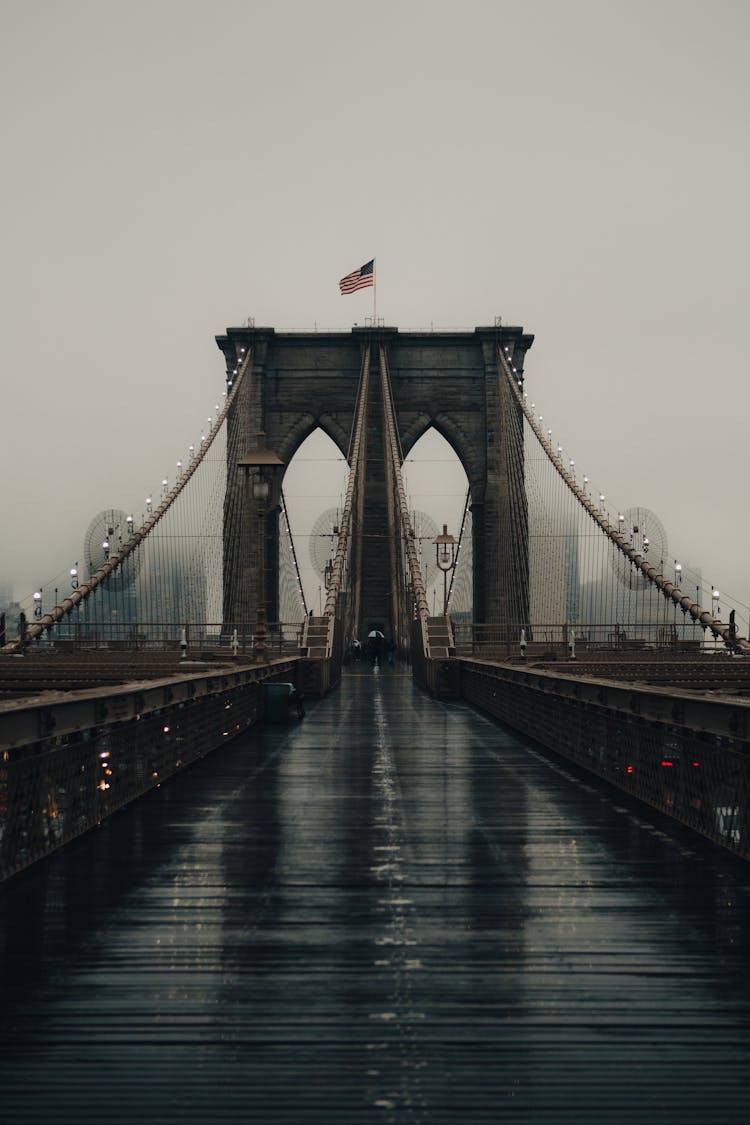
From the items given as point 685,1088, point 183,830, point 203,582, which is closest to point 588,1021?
point 685,1088

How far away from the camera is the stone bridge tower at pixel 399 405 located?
8669 centimetres

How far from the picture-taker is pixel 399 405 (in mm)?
89125

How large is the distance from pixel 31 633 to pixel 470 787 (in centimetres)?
2391

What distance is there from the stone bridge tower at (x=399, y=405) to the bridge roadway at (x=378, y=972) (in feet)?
252

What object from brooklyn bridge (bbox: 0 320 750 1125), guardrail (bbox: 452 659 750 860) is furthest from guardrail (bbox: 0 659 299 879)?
guardrail (bbox: 452 659 750 860)

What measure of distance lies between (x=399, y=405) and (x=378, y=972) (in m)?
84.9

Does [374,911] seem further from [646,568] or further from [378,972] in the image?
[646,568]

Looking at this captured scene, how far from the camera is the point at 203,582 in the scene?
6894 cm

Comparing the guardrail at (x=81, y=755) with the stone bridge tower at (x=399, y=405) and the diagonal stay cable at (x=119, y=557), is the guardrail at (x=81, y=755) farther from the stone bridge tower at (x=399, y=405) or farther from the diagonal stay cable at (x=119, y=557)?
the stone bridge tower at (x=399, y=405)

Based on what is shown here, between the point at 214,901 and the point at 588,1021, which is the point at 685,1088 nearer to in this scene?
the point at 588,1021

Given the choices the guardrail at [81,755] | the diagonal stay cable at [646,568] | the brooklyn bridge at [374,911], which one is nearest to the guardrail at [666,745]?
the brooklyn bridge at [374,911]

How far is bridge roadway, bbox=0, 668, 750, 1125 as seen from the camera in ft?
12.8

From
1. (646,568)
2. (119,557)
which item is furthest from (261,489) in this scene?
(646,568)

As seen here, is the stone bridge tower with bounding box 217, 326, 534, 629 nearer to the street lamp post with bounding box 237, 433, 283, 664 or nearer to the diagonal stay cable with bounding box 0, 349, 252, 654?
the diagonal stay cable with bounding box 0, 349, 252, 654
